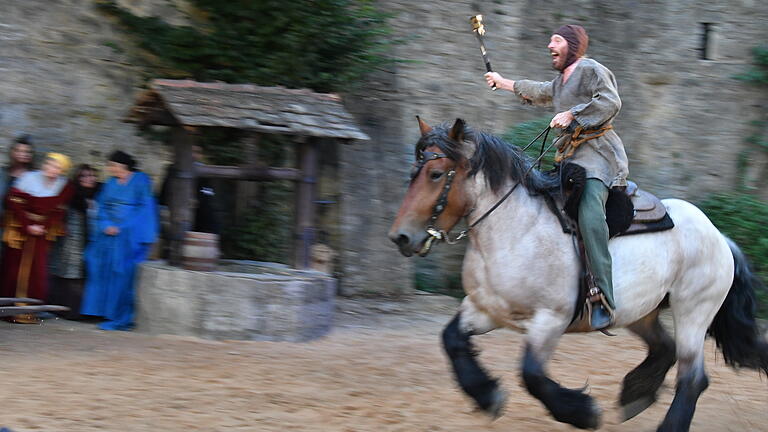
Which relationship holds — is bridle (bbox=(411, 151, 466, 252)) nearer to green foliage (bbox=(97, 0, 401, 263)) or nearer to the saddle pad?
the saddle pad

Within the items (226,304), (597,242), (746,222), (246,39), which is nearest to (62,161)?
(226,304)

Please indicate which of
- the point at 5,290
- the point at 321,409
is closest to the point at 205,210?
the point at 5,290

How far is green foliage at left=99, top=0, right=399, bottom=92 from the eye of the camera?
32.2ft

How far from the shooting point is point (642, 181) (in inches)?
531

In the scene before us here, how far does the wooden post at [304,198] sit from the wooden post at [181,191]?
1044mm

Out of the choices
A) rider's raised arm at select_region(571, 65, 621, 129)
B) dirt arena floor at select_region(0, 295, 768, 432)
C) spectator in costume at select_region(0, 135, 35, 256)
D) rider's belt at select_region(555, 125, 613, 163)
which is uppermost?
rider's raised arm at select_region(571, 65, 621, 129)

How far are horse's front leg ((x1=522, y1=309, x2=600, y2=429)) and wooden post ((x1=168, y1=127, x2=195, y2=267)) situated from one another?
4.20 m

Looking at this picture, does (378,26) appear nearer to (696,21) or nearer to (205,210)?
Result: (205,210)

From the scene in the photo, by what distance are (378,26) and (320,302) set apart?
12.9 feet

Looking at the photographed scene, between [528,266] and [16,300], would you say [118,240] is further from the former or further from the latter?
[528,266]

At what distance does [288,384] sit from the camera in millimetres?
6488

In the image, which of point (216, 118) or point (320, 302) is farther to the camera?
point (320, 302)

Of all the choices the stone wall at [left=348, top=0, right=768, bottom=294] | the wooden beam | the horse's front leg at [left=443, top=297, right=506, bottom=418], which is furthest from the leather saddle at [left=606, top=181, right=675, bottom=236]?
the stone wall at [left=348, top=0, right=768, bottom=294]

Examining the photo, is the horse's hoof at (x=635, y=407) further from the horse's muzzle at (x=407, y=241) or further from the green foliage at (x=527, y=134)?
the green foliage at (x=527, y=134)
